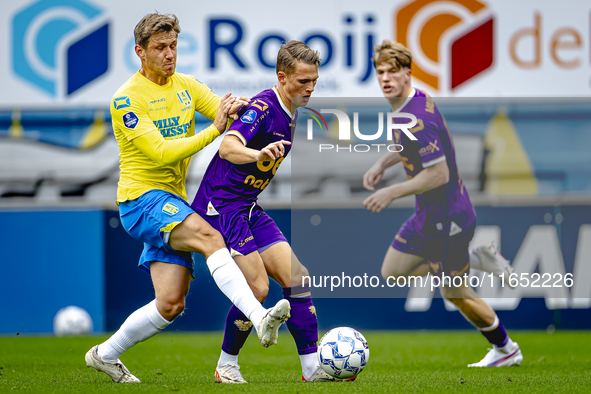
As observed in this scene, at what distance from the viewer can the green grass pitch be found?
12.0 feet

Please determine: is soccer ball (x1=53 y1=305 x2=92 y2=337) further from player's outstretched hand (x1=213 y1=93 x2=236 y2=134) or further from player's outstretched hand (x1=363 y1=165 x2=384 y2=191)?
player's outstretched hand (x1=213 y1=93 x2=236 y2=134)

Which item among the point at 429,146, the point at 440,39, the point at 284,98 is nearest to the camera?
the point at 284,98

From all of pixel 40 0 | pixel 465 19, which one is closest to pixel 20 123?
pixel 40 0

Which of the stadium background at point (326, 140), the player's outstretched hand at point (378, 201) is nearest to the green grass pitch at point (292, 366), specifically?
the stadium background at point (326, 140)

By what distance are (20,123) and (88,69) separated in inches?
76.1

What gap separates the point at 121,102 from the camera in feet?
12.8

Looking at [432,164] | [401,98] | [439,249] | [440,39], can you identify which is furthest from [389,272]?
[440,39]

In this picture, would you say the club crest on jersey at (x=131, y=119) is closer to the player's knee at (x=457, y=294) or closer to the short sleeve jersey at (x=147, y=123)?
the short sleeve jersey at (x=147, y=123)

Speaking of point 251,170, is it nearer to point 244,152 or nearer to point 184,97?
point 244,152

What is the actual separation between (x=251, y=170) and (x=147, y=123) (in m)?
0.62

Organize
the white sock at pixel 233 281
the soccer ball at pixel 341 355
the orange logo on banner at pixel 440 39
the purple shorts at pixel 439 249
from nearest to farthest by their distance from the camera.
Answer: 1. the white sock at pixel 233 281
2. the soccer ball at pixel 341 355
3. the purple shorts at pixel 439 249
4. the orange logo on banner at pixel 440 39

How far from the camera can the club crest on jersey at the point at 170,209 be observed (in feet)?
12.6

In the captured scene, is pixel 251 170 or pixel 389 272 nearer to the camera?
pixel 251 170

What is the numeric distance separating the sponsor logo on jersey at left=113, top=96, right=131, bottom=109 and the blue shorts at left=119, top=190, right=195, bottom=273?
1.61 feet
